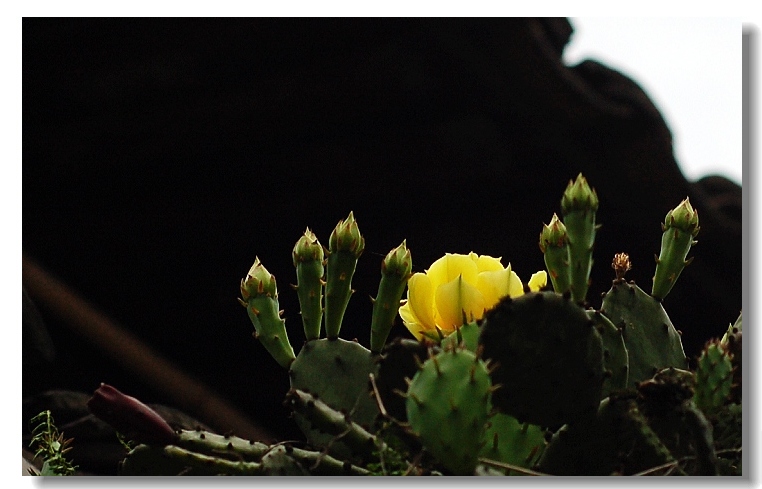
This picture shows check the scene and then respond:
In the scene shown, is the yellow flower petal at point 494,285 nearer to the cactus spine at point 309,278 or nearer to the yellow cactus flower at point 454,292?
the yellow cactus flower at point 454,292

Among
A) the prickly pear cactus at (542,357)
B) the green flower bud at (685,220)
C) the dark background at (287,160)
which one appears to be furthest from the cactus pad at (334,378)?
the dark background at (287,160)

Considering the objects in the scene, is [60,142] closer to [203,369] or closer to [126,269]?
[126,269]

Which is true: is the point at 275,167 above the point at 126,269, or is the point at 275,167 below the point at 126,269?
above

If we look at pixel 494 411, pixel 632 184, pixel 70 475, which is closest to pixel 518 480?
pixel 494 411

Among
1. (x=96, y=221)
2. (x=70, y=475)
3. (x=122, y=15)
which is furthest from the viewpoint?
(x=96, y=221)

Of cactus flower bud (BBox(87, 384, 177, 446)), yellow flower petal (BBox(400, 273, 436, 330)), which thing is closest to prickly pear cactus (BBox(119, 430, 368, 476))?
cactus flower bud (BBox(87, 384, 177, 446))

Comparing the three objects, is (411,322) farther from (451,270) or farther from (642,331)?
(642,331)
